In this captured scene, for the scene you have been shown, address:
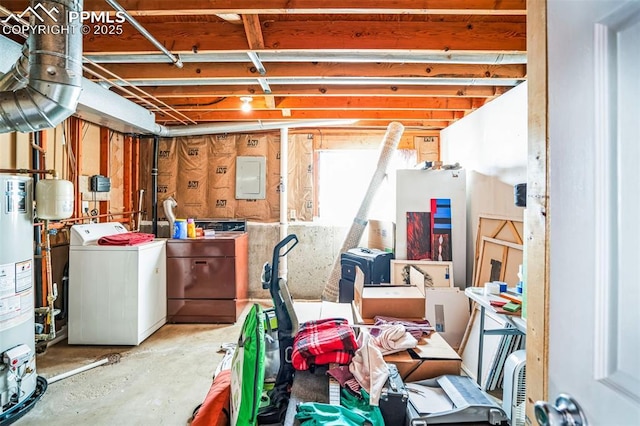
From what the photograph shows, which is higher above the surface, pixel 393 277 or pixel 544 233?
pixel 544 233

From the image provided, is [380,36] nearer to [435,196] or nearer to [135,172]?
[435,196]

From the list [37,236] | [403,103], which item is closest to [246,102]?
[403,103]

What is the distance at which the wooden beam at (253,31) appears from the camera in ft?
6.80

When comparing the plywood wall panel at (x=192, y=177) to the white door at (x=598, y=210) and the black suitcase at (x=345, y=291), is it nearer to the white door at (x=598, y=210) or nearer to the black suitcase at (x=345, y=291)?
the black suitcase at (x=345, y=291)

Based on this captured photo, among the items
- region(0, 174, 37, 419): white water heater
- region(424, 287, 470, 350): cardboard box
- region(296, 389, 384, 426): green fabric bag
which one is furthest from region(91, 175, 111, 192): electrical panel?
region(424, 287, 470, 350): cardboard box

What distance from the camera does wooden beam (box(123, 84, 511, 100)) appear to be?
318 cm

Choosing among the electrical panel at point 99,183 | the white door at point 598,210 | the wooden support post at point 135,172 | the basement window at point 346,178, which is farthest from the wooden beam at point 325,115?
the white door at point 598,210

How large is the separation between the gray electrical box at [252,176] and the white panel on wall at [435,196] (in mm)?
1927

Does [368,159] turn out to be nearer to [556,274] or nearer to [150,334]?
[150,334]

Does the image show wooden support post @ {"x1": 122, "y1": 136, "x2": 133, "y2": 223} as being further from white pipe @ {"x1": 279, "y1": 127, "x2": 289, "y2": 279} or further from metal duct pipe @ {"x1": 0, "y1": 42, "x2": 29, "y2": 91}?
metal duct pipe @ {"x1": 0, "y1": 42, "x2": 29, "y2": 91}

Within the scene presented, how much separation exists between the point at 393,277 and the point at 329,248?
1.27m

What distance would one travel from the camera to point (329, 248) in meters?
4.68

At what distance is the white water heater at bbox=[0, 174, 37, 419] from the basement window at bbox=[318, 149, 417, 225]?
317 cm

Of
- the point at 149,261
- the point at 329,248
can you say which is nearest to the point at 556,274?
the point at 149,261
